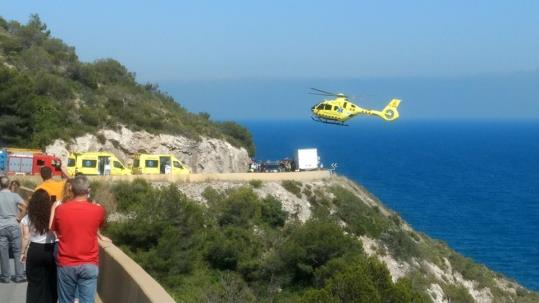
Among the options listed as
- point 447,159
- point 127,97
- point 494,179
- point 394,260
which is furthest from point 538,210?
point 447,159

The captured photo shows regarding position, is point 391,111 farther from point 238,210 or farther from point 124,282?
point 124,282

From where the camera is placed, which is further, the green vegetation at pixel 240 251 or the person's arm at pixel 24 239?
the green vegetation at pixel 240 251

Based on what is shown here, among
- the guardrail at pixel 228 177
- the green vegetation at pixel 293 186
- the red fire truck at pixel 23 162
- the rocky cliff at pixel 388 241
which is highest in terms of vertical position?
the red fire truck at pixel 23 162

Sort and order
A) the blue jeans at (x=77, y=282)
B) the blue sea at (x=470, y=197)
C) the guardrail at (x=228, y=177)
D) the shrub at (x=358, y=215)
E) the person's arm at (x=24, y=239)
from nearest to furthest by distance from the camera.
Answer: the blue jeans at (x=77, y=282) → the person's arm at (x=24, y=239) → the guardrail at (x=228, y=177) → the shrub at (x=358, y=215) → the blue sea at (x=470, y=197)

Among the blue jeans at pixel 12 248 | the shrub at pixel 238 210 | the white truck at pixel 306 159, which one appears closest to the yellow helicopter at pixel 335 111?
the white truck at pixel 306 159

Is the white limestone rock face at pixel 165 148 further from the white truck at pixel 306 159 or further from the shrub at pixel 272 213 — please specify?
the shrub at pixel 272 213

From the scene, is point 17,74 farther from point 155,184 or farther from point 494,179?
point 494,179

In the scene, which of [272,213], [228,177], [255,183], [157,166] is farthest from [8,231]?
[157,166]

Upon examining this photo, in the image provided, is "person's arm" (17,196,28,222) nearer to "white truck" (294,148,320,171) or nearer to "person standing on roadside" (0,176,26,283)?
"person standing on roadside" (0,176,26,283)
